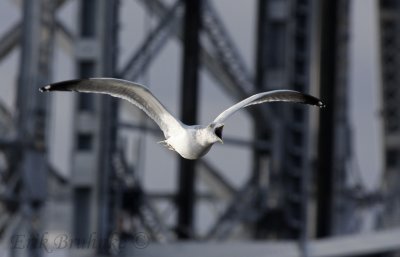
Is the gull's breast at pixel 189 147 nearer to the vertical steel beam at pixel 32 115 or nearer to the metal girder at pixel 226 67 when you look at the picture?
the vertical steel beam at pixel 32 115

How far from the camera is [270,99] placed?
1886 cm

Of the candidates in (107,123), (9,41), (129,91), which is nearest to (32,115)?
(107,123)

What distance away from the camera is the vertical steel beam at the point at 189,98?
44844mm

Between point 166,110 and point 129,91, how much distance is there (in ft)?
1.86

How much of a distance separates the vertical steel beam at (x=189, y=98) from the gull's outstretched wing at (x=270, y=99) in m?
24.9

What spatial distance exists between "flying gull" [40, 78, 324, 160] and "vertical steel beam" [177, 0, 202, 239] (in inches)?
982

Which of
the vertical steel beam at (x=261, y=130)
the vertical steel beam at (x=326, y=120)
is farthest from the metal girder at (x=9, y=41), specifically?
the vertical steel beam at (x=326, y=120)

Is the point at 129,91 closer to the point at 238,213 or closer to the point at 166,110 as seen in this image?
the point at 166,110

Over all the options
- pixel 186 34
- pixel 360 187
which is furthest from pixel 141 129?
pixel 360 187

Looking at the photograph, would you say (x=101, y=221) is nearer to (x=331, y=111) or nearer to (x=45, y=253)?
(x=45, y=253)

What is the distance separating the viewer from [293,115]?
4800 cm

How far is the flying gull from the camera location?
1817 centimetres

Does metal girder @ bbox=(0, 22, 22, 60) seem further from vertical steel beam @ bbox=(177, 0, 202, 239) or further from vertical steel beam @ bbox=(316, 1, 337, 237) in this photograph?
vertical steel beam @ bbox=(316, 1, 337, 237)

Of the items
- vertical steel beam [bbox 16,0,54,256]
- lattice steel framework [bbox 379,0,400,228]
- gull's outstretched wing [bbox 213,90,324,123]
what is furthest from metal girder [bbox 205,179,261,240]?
gull's outstretched wing [bbox 213,90,324,123]
